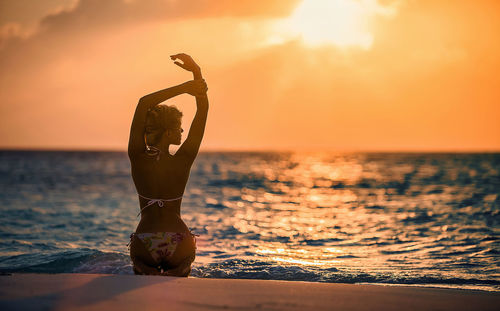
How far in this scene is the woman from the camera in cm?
424

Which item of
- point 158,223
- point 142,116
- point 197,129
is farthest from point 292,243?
point 142,116

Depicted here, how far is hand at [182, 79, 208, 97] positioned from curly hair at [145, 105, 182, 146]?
0.68ft

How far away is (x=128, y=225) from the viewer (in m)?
13.1

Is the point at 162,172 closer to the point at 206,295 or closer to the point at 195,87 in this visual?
the point at 195,87

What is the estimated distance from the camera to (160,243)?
170 inches

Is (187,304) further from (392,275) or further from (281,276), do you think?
(392,275)

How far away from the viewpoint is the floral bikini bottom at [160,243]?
432 centimetres

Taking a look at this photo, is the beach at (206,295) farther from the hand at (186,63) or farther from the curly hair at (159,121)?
the hand at (186,63)

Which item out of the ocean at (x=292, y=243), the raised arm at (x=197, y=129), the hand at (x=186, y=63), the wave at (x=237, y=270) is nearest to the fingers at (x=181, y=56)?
the hand at (x=186, y=63)

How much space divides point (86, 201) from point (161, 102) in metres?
17.1

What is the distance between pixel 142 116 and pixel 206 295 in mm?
1498

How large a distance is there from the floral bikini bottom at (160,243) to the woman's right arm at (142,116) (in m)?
0.68

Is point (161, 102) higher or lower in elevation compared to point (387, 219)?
higher

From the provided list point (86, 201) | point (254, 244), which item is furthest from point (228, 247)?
point (86, 201)
